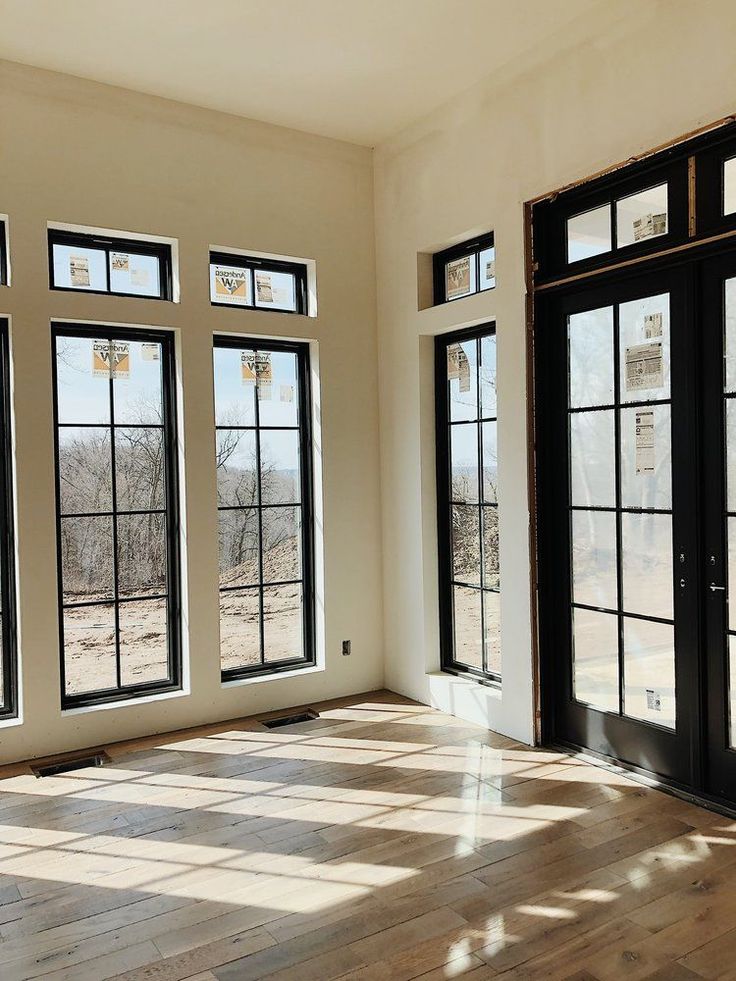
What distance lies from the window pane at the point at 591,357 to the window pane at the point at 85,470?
253 centimetres

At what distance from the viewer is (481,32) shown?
155 inches

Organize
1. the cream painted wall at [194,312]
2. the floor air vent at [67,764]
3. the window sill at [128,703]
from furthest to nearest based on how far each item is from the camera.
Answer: the window sill at [128,703] → the cream painted wall at [194,312] → the floor air vent at [67,764]

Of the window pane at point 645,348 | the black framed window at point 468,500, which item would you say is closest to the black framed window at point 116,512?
the black framed window at point 468,500

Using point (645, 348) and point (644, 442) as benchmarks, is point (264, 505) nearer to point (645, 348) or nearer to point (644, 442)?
point (644, 442)

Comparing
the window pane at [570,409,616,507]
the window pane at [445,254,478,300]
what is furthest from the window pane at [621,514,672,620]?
the window pane at [445,254,478,300]

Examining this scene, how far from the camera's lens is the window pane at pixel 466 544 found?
4816mm

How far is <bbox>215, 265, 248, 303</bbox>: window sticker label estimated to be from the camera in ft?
15.9

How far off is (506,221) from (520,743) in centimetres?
274

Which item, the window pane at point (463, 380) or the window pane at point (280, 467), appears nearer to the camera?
the window pane at point (463, 380)

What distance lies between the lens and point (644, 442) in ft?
12.2

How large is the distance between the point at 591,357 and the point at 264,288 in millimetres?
2077

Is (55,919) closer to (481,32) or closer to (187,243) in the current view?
(187,243)

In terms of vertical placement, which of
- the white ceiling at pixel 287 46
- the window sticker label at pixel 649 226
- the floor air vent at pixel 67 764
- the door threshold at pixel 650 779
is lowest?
the floor air vent at pixel 67 764

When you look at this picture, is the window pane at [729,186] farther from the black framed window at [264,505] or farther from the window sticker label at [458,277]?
the black framed window at [264,505]
